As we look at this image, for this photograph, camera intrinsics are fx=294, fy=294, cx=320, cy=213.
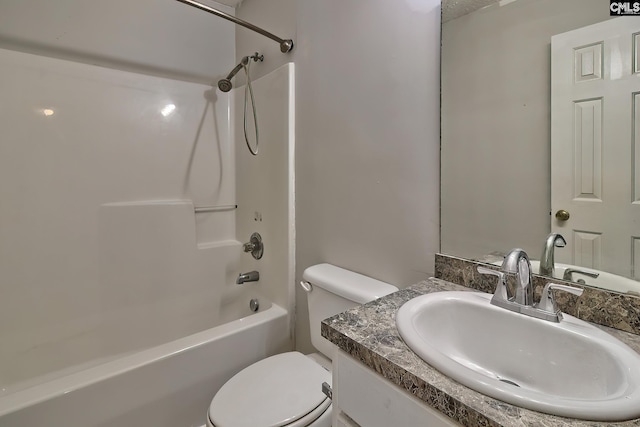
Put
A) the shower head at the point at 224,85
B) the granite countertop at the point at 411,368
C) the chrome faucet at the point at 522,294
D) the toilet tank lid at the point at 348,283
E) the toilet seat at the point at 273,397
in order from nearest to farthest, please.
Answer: the granite countertop at the point at 411,368
the chrome faucet at the point at 522,294
the toilet seat at the point at 273,397
the toilet tank lid at the point at 348,283
the shower head at the point at 224,85

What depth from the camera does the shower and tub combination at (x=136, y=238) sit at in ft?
4.01

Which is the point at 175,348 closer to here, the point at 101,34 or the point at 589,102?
the point at 589,102

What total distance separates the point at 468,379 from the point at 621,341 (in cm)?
38

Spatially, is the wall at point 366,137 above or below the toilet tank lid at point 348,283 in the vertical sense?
above

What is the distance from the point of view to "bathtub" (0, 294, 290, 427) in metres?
0.93

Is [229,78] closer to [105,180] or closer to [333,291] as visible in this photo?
[105,180]

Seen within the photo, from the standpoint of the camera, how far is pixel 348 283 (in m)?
1.13

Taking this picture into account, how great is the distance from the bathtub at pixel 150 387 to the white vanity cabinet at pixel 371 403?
75 centimetres

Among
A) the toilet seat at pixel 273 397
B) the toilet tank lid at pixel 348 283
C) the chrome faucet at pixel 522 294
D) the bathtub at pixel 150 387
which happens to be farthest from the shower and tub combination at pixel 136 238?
the chrome faucet at pixel 522 294

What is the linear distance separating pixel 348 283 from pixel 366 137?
0.58 m

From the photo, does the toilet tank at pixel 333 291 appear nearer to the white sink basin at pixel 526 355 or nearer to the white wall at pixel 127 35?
the white sink basin at pixel 526 355

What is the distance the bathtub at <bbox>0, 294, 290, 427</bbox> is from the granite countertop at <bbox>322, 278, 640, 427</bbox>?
79cm

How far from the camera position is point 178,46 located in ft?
6.01

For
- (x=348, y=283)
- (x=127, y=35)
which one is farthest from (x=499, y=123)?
(x=127, y=35)
